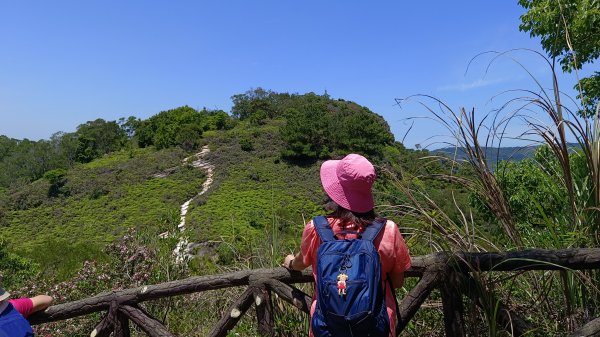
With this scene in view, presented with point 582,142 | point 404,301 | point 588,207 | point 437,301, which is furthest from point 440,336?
point 582,142

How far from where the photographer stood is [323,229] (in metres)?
1.42

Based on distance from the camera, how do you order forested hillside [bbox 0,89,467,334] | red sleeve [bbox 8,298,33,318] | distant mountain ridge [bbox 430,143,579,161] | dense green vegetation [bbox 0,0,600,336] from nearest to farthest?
dense green vegetation [bbox 0,0,600,336], distant mountain ridge [bbox 430,143,579,161], red sleeve [bbox 8,298,33,318], forested hillside [bbox 0,89,467,334]

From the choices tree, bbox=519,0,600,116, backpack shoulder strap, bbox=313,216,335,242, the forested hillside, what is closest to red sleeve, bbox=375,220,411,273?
backpack shoulder strap, bbox=313,216,335,242

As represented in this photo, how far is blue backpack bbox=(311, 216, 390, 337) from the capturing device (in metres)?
1.28

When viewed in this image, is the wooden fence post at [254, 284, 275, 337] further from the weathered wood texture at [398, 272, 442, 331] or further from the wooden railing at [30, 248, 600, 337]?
the weathered wood texture at [398, 272, 442, 331]

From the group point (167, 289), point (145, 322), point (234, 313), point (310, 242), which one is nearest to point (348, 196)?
point (310, 242)

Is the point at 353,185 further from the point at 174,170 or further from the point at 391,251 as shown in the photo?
the point at 174,170

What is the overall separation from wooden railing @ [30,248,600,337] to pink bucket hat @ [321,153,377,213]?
374 millimetres

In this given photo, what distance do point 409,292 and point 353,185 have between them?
1.66ft

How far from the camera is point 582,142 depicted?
1516 millimetres

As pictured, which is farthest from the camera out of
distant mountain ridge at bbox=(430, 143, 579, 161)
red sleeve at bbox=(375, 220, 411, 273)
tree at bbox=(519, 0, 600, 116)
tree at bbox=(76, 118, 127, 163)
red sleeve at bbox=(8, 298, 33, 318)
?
tree at bbox=(76, 118, 127, 163)

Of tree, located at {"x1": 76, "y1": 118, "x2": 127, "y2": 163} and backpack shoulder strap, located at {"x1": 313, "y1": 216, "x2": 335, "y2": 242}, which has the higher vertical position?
tree, located at {"x1": 76, "y1": 118, "x2": 127, "y2": 163}

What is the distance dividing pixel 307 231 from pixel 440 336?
30.3 inches

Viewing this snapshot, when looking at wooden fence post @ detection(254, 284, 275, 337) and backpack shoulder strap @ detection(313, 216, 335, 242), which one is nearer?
backpack shoulder strap @ detection(313, 216, 335, 242)
